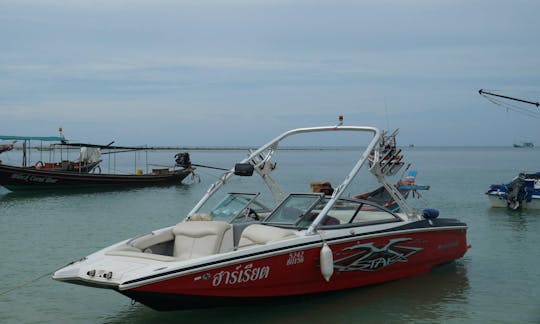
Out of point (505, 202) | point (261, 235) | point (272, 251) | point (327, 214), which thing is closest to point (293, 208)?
point (327, 214)

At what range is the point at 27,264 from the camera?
13227 millimetres

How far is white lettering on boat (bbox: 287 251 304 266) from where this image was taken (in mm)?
8375

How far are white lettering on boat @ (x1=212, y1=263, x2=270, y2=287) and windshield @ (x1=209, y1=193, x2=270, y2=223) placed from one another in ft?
7.57

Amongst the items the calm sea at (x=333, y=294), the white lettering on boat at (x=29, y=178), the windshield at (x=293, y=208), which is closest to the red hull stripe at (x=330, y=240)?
the windshield at (x=293, y=208)

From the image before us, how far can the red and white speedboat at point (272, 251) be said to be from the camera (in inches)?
296

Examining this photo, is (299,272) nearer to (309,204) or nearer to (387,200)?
(309,204)

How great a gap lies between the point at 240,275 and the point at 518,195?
1972 cm

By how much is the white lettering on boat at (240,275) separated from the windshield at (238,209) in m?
2.31

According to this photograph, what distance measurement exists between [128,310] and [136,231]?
33.6 ft

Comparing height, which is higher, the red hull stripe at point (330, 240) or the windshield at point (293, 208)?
the windshield at point (293, 208)

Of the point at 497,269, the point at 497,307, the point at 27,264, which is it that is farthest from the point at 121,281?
the point at 497,269

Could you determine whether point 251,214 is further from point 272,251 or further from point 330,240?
point 272,251

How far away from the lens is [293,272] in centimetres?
851

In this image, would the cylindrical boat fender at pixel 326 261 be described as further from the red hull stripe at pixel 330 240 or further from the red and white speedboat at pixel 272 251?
the red hull stripe at pixel 330 240
